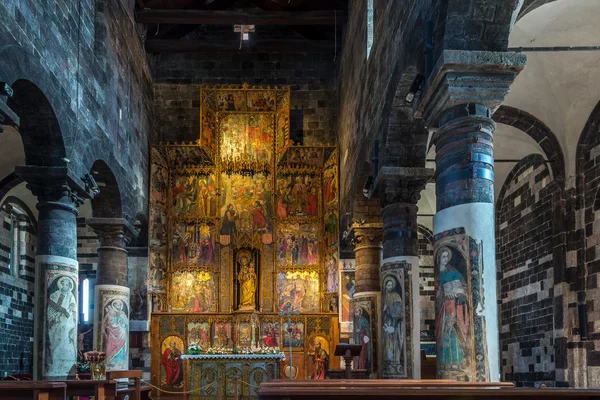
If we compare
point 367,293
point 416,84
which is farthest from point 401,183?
point 416,84

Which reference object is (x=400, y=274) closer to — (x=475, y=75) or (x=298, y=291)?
(x=475, y=75)

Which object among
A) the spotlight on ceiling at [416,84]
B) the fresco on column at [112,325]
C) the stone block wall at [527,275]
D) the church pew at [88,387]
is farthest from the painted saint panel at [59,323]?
the stone block wall at [527,275]

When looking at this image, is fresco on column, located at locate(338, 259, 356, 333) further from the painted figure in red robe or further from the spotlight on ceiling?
the spotlight on ceiling

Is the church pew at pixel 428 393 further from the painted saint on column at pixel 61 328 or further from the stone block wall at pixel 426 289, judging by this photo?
the stone block wall at pixel 426 289

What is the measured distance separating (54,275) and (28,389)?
7138mm

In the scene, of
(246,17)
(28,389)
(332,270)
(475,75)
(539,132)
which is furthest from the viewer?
(246,17)

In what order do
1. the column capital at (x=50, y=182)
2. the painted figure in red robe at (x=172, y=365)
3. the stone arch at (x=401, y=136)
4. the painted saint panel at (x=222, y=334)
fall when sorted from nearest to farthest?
the stone arch at (x=401, y=136) → the column capital at (x=50, y=182) → the painted figure in red robe at (x=172, y=365) → the painted saint panel at (x=222, y=334)

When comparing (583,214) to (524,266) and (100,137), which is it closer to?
(524,266)

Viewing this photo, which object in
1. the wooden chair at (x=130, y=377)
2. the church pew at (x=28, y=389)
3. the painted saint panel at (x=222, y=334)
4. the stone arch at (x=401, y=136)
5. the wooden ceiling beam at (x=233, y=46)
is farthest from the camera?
the wooden ceiling beam at (x=233, y=46)

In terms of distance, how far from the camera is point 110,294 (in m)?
21.9

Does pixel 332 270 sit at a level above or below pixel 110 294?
above

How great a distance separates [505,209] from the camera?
2403 cm

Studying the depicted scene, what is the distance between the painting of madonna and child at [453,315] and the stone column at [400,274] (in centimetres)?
544

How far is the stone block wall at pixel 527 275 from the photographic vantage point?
19922 millimetres
